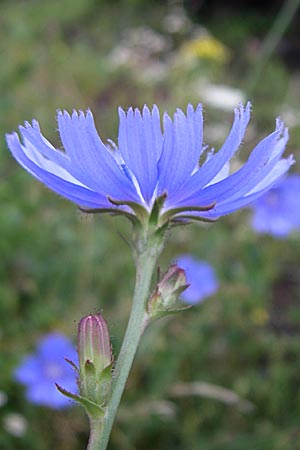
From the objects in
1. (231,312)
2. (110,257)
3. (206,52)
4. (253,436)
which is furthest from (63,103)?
(253,436)

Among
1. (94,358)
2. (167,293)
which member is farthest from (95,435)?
(167,293)

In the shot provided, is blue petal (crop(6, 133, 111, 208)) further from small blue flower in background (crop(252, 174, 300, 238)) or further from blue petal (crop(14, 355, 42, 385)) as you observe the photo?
small blue flower in background (crop(252, 174, 300, 238))

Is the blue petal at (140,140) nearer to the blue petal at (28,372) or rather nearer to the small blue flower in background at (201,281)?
the blue petal at (28,372)

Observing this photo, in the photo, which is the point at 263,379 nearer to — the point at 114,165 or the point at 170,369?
the point at 170,369

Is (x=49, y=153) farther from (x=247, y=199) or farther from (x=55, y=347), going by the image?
(x=55, y=347)

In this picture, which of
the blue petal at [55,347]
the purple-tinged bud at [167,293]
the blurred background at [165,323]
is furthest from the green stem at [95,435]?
the blue petal at [55,347]

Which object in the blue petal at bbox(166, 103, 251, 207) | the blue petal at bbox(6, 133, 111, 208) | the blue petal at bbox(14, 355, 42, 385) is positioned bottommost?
the blue petal at bbox(6, 133, 111, 208)

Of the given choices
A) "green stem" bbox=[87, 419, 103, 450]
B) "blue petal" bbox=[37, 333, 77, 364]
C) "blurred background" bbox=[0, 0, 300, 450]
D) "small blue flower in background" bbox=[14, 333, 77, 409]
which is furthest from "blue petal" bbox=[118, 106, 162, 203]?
"blue petal" bbox=[37, 333, 77, 364]
